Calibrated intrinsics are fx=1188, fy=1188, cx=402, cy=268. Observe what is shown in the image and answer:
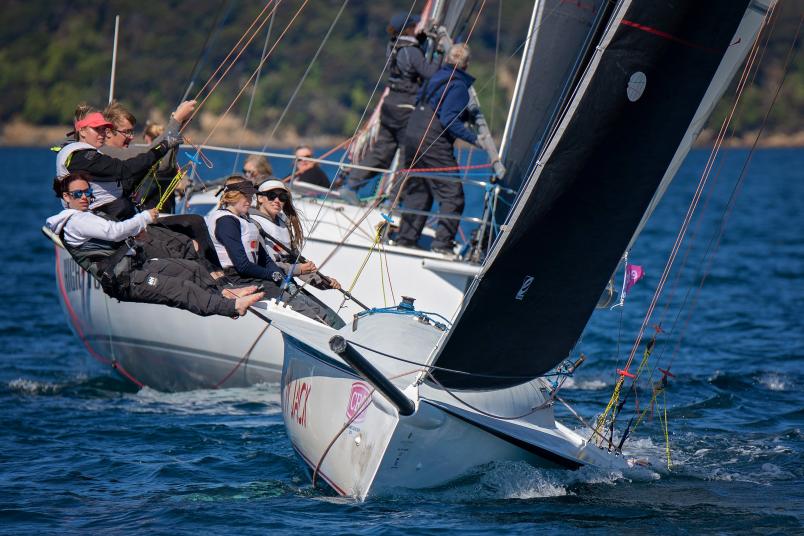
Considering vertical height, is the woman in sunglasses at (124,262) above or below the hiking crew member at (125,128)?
below

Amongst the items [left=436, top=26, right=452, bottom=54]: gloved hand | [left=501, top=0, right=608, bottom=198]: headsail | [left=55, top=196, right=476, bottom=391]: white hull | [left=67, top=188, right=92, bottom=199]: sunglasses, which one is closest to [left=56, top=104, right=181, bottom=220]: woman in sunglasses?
[left=67, top=188, right=92, bottom=199]: sunglasses

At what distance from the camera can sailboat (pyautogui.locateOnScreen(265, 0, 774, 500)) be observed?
230 inches

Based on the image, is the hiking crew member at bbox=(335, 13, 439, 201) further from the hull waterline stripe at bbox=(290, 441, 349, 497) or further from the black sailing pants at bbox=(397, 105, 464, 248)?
the hull waterline stripe at bbox=(290, 441, 349, 497)

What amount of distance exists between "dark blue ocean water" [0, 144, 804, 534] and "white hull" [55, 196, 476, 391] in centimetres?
20

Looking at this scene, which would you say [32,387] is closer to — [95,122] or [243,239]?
[243,239]

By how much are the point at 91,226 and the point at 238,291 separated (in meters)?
0.93

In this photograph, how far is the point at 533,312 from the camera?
6285mm

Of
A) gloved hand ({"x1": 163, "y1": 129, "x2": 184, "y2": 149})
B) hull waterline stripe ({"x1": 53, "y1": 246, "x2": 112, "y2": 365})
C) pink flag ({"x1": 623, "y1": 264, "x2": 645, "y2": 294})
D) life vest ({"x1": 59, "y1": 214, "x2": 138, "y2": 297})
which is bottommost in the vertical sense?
Result: hull waterline stripe ({"x1": 53, "y1": 246, "x2": 112, "y2": 365})

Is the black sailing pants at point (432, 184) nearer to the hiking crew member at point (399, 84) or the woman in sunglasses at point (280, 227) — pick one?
the hiking crew member at point (399, 84)

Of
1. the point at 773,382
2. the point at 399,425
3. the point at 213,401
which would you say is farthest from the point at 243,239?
the point at 773,382

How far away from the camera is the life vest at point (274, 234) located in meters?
7.96

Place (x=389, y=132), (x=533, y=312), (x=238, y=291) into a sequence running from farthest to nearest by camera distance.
A: (x=389, y=132) < (x=238, y=291) < (x=533, y=312)

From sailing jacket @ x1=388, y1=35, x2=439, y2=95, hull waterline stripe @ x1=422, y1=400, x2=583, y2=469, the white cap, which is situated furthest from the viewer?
sailing jacket @ x1=388, y1=35, x2=439, y2=95

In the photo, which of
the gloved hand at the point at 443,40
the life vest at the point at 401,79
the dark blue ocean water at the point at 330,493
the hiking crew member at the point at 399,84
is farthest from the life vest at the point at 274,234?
the gloved hand at the point at 443,40
